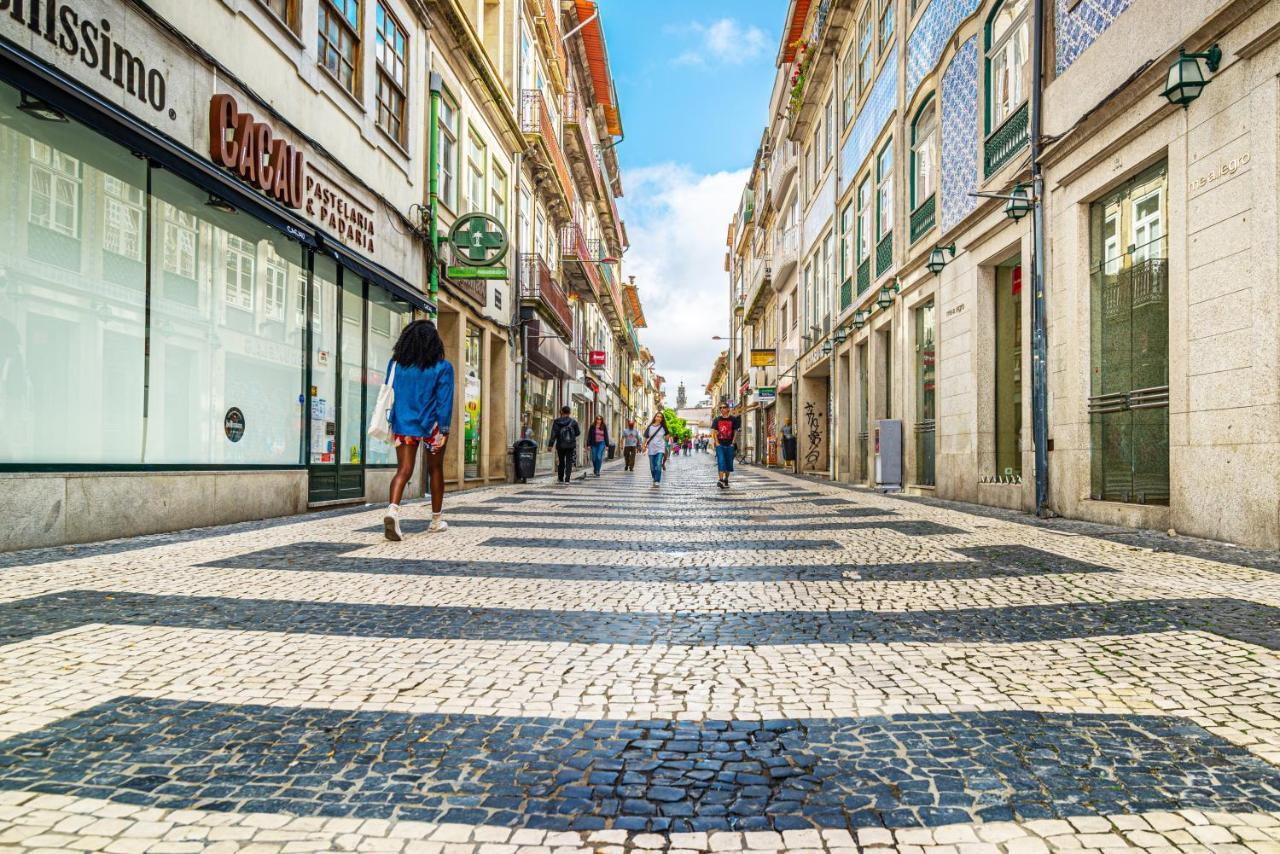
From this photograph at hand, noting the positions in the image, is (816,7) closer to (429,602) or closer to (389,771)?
(429,602)

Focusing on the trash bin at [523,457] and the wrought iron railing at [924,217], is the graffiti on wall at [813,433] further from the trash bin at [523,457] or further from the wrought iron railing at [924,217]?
the trash bin at [523,457]

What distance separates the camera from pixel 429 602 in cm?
407

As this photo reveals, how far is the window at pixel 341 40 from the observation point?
1041cm

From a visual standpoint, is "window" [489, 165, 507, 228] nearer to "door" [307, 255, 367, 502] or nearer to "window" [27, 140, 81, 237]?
"door" [307, 255, 367, 502]

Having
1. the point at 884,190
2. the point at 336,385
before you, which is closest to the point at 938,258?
the point at 884,190

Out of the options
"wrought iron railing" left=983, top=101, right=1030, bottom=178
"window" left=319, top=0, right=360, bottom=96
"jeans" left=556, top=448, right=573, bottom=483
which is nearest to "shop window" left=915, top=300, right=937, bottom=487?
"wrought iron railing" left=983, top=101, right=1030, bottom=178

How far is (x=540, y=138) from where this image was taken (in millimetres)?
22031

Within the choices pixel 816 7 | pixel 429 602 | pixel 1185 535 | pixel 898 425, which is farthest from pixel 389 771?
pixel 816 7

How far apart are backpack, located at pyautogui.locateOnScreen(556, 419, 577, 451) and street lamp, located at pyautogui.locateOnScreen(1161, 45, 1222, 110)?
1305cm

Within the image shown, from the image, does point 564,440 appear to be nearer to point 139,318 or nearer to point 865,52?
point 139,318

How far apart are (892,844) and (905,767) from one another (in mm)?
412

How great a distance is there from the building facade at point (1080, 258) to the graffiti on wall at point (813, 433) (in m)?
9.65

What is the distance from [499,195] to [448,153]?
4.31m

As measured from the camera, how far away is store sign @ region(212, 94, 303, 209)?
7664 millimetres
